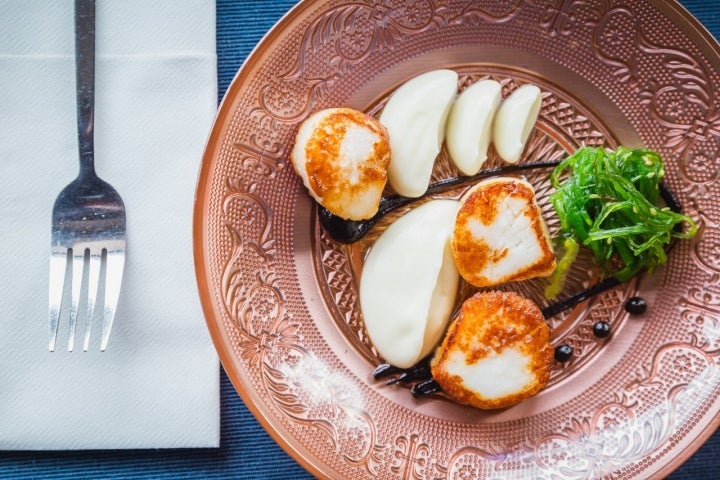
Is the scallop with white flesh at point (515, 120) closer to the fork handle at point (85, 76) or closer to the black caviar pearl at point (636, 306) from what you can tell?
the black caviar pearl at point (636, 306)

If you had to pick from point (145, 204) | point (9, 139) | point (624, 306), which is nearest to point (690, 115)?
point (624, 306)

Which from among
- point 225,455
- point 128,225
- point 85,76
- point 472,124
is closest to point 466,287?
point 472,124

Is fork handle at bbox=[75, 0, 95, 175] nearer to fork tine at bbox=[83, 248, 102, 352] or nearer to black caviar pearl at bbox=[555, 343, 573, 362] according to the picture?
fork tine at bbox=[83, 248, 102, 352]

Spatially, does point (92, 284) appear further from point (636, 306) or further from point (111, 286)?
point (636, 306)

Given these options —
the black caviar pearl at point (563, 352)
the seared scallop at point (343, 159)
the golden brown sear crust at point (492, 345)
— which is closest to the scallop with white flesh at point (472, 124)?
the seared scallop at point (343, 159)

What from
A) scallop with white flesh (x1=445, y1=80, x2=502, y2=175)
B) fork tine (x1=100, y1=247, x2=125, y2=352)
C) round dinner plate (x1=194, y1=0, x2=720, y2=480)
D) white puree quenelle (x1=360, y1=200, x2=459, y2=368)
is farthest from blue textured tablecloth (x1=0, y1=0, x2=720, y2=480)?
scallop with white flesh (x1=445, y1=80, x2=502, y2=175)

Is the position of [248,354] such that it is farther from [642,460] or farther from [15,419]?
[642,460]
